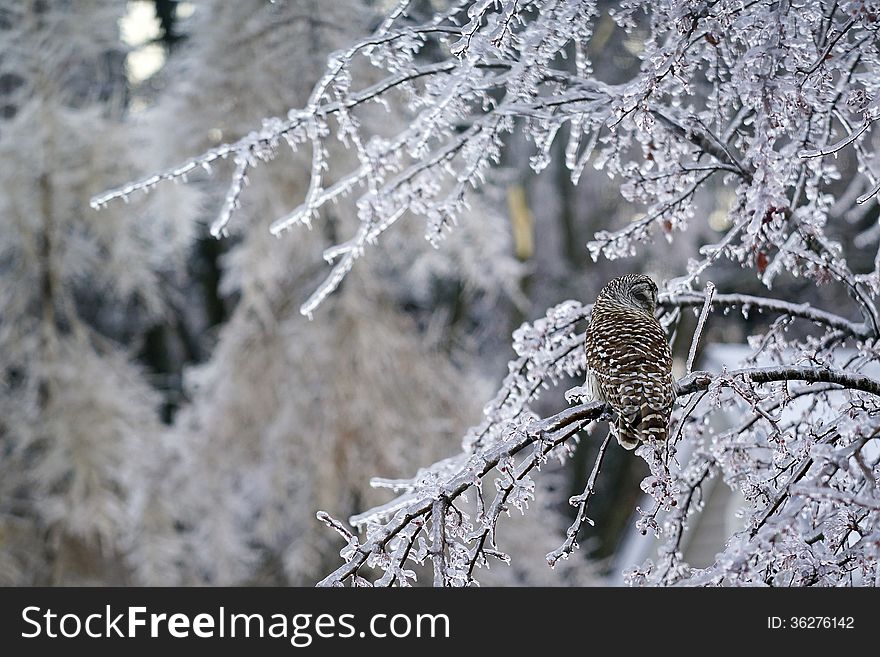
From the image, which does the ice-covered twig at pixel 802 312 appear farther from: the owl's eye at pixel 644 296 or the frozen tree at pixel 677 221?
the owl's eye at pixel 644 296

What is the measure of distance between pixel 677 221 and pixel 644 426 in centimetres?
71

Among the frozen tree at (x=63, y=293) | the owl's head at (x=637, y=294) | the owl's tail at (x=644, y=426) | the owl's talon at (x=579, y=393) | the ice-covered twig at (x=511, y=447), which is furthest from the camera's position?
the frozen tree at (x=63, y=293)

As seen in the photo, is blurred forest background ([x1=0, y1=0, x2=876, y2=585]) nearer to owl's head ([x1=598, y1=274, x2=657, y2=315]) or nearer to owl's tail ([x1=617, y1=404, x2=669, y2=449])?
owl's head ([x1=598, y1=274, x2=657, y2=315])

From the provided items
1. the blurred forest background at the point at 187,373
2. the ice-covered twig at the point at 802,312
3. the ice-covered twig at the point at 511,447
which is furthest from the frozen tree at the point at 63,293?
the ice-covered twig at the point at 511,447

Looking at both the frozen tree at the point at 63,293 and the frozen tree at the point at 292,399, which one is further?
the frozen tree at the point at 63,293

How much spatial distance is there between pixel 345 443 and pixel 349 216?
152 centimetres

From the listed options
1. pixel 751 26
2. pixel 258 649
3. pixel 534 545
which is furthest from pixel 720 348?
pixel 258 649

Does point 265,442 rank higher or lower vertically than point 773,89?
lower

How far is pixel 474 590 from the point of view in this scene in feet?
6.29

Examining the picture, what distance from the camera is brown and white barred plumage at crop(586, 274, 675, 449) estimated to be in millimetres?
1969

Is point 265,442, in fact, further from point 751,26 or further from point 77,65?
point 751,26

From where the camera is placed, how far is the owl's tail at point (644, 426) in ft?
6.43

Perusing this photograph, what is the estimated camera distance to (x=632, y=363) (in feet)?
6.76

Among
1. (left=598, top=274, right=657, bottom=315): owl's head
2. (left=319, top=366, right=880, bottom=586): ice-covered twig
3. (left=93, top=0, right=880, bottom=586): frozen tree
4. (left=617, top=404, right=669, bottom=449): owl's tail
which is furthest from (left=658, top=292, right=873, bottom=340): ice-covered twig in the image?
(left=617, top=404, right=669, bottom=449): owl's tail
